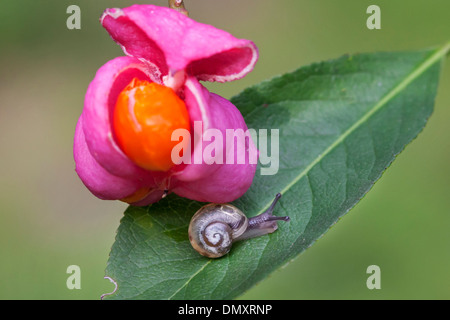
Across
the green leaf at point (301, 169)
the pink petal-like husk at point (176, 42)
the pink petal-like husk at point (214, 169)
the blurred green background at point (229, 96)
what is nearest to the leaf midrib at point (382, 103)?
the green leaf at point (301, 169)

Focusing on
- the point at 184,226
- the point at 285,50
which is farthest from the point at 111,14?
the point at 285,50

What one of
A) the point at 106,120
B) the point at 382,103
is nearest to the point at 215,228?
the point at 106,120

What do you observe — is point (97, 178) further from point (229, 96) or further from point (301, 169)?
point (229, 96)

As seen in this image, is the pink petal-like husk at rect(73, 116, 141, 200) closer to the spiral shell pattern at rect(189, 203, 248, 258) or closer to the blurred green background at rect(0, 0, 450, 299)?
the spiral shell pattern at rect(189, 203, 248, 258)

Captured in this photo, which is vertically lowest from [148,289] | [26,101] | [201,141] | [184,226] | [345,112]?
[148,289]

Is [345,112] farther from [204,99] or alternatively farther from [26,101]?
[26,101]

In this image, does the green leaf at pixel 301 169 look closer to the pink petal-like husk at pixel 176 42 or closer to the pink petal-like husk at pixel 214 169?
the pink petal-like husk at pixel 214 169
